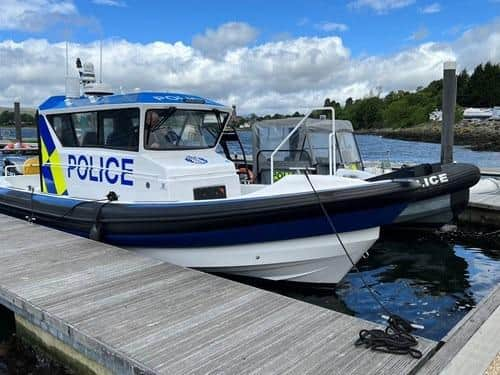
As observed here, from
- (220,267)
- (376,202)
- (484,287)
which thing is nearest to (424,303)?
(484,287)

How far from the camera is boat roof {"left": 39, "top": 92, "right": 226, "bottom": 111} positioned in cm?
584

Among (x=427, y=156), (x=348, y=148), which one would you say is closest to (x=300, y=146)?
(x=348, y=148)

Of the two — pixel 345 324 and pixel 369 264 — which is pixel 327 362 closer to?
pixel 345 324

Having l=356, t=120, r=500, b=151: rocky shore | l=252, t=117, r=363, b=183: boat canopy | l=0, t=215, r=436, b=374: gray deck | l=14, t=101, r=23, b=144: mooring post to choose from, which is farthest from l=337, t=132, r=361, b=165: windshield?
l=356, t=120, r=500, b=151: rocky shore

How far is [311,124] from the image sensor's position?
29.5 feet

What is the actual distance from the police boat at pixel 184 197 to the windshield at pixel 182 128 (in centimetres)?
1

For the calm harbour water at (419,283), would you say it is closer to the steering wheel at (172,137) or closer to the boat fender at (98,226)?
the boat fender at (98,226)

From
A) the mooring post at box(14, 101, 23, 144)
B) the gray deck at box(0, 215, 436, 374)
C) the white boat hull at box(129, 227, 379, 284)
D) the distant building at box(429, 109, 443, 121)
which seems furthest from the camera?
the distant building at box(429, 109, 443, 121)

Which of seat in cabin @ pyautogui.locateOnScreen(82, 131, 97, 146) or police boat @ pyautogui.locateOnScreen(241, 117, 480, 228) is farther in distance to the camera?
police boat @ pyautogui.locateOnScreen(241, 117, 480, 228)

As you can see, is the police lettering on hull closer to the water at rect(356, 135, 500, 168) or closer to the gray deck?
the gray deck

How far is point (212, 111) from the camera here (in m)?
6.49

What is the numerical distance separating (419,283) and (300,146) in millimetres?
3448

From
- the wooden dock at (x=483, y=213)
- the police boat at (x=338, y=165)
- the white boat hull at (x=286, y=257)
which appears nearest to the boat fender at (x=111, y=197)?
the white boat hull at (x=286, y=257)

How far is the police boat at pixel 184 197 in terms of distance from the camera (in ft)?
16.6
